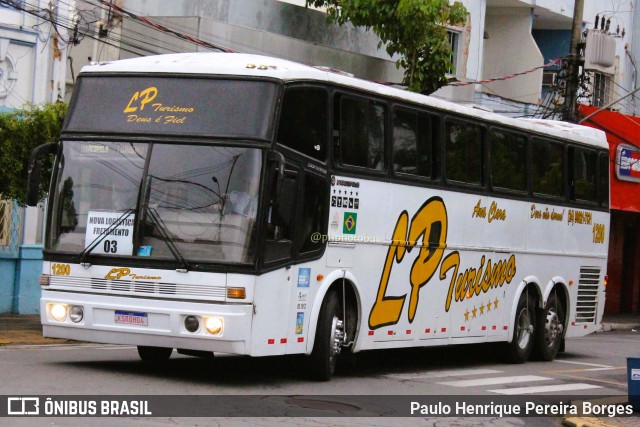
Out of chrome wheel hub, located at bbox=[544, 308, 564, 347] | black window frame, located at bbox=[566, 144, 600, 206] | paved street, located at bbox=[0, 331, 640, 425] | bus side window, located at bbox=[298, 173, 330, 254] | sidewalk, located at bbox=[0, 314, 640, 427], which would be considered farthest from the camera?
black window frame, located at bbox=[566, 144, 600, 206]

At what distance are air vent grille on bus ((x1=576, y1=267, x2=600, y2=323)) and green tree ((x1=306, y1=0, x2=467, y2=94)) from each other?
5.16 metres

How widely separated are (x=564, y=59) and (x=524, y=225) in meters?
10.2

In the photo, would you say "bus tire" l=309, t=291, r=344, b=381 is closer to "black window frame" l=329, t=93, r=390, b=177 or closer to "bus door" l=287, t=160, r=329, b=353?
"bus door" l=287, t=160, r=329, b=353

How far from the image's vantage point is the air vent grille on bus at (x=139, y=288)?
39.8ft

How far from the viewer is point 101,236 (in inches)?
492

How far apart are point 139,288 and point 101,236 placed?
0.70m

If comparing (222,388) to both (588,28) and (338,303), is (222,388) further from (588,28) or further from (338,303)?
(588,28)

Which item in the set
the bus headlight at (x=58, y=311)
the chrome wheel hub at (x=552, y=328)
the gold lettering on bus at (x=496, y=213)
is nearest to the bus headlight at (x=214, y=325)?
the bus headlight at (x=58, y=311)

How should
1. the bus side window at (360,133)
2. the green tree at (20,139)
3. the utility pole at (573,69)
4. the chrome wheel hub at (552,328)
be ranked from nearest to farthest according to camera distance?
the bus side window at (360,133)
the green tree at (20,139)
the chrome wheel hub at (552,328)
the utility pole at (573,69)

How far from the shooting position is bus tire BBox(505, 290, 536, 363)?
18672mm

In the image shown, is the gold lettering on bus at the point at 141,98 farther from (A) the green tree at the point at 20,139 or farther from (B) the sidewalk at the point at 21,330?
(A) the green tree at the point at 20,139

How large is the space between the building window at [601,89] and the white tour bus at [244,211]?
70.2 feet

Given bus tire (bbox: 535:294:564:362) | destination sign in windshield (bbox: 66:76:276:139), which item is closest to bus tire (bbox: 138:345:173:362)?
destination sign in windshield (bbox: 66:76:276:139)

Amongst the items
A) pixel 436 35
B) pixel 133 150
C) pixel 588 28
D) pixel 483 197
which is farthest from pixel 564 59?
pixel 133 150
